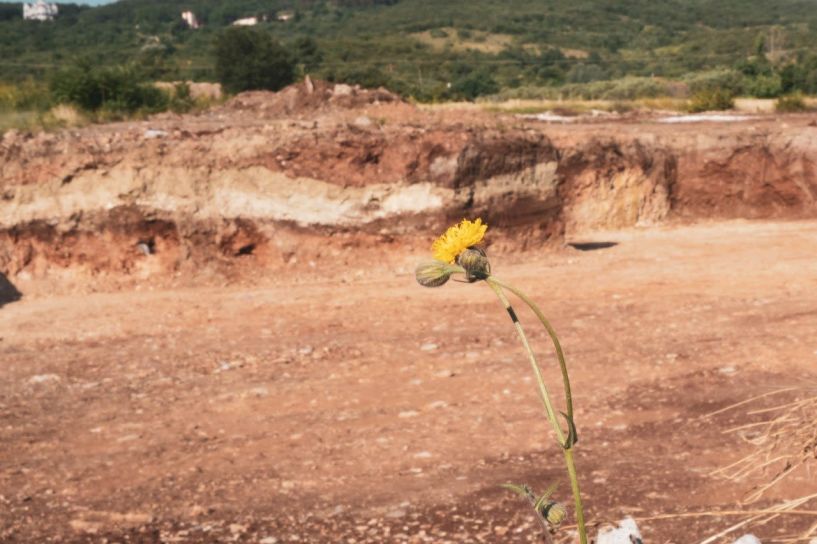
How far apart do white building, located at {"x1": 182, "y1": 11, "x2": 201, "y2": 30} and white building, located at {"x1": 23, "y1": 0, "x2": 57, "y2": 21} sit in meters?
8.94

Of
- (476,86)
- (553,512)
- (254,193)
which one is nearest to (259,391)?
(254,193)

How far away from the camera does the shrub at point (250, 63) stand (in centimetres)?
2609

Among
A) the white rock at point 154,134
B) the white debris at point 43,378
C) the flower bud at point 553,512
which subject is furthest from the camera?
the white rock at point 154,134

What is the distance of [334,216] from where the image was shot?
36.0 ft

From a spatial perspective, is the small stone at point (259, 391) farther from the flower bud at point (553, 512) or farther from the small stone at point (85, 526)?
the flower bud at point (553, 512)

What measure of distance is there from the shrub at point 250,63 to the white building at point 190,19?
4853cm

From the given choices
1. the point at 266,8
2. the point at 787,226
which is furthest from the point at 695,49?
the point at 787,226

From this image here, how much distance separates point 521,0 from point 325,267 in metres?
79.5

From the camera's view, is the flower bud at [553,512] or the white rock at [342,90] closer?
the flower bud at [553,512]

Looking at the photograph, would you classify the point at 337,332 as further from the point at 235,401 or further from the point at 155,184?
the point at 155,184

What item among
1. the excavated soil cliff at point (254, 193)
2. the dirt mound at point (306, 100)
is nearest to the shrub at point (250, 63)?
the dirt mound at point (306, 100)

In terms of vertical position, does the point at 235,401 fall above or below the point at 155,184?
below

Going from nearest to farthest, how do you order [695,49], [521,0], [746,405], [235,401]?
[746,405]
[235,401]
[695,49]
[521,0]

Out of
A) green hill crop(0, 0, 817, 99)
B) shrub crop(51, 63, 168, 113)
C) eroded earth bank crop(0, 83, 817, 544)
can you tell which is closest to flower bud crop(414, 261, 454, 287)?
eroded earth bank crop(0, 83, 817, 544)
